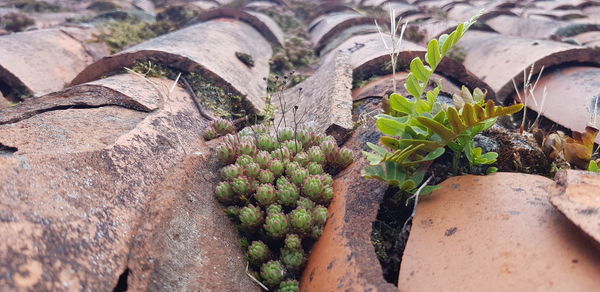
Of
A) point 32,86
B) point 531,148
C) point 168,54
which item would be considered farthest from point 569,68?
point 32,86

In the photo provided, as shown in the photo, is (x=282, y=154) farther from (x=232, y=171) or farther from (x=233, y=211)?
(x=233, y=211)

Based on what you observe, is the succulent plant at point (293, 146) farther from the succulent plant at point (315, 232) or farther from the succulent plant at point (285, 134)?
the succulent plant at point (315, 232)

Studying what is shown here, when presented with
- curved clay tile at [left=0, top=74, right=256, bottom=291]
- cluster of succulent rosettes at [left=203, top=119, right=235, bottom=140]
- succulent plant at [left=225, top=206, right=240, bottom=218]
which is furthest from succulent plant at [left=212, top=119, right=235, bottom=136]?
succulent plant at [left=225, top=206, right=240, bottom=218]

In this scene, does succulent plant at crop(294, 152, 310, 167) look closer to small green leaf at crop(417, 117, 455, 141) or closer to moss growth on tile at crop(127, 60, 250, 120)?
small green leaf at crop(417, 117, 455, 141)

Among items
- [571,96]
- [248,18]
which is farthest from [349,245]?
[248,18]

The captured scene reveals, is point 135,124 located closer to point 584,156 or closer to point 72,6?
point 584,156

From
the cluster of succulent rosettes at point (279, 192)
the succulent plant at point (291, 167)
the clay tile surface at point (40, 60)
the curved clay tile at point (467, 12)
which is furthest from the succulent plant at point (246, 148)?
the curved clay tile at point (467, 12)

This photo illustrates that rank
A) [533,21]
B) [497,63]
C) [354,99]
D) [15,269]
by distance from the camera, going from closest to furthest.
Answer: [15,269], [354,99], [497,63], [533,21]
